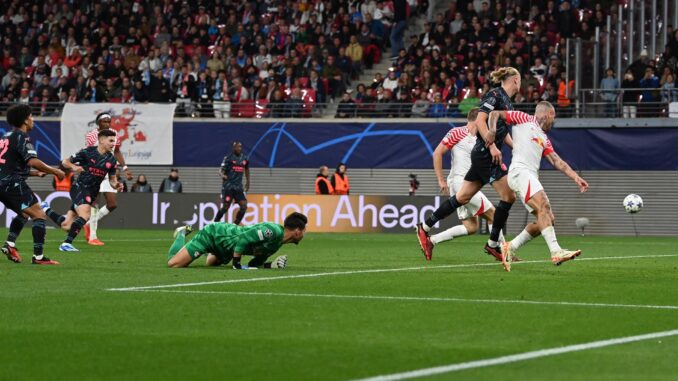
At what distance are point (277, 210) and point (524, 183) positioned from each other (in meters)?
19.3

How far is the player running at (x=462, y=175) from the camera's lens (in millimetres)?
19797

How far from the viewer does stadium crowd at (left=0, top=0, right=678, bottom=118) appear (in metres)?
35.9

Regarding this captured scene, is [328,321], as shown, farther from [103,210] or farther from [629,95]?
[629,95]

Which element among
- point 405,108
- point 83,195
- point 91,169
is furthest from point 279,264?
point 405,108

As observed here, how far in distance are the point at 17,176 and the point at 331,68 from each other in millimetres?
22531

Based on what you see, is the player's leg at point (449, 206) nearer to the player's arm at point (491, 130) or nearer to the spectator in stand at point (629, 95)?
the player's arm at point (491, 130)

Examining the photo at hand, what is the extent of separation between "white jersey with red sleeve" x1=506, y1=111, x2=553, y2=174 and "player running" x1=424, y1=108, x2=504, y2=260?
3.06 metres

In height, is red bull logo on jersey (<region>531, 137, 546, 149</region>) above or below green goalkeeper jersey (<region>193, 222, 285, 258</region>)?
above

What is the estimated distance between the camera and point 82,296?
40.4 feet

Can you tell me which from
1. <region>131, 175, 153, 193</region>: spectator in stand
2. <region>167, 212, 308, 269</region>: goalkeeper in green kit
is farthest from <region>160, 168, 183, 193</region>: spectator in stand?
<region>167, 212, 308, 269</region>: goalkeeper in green kit

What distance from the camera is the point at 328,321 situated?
10.3 metres

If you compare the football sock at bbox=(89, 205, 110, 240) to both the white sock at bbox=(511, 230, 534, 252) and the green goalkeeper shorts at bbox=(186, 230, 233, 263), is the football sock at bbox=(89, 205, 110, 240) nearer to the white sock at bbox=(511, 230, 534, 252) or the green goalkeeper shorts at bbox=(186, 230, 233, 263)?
the green goalkeeper shorts at bbox=(186, 230, 233, 263)

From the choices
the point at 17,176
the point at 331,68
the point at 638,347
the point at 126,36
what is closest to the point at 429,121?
the point at 331,68

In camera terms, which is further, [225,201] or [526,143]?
[225,201]
